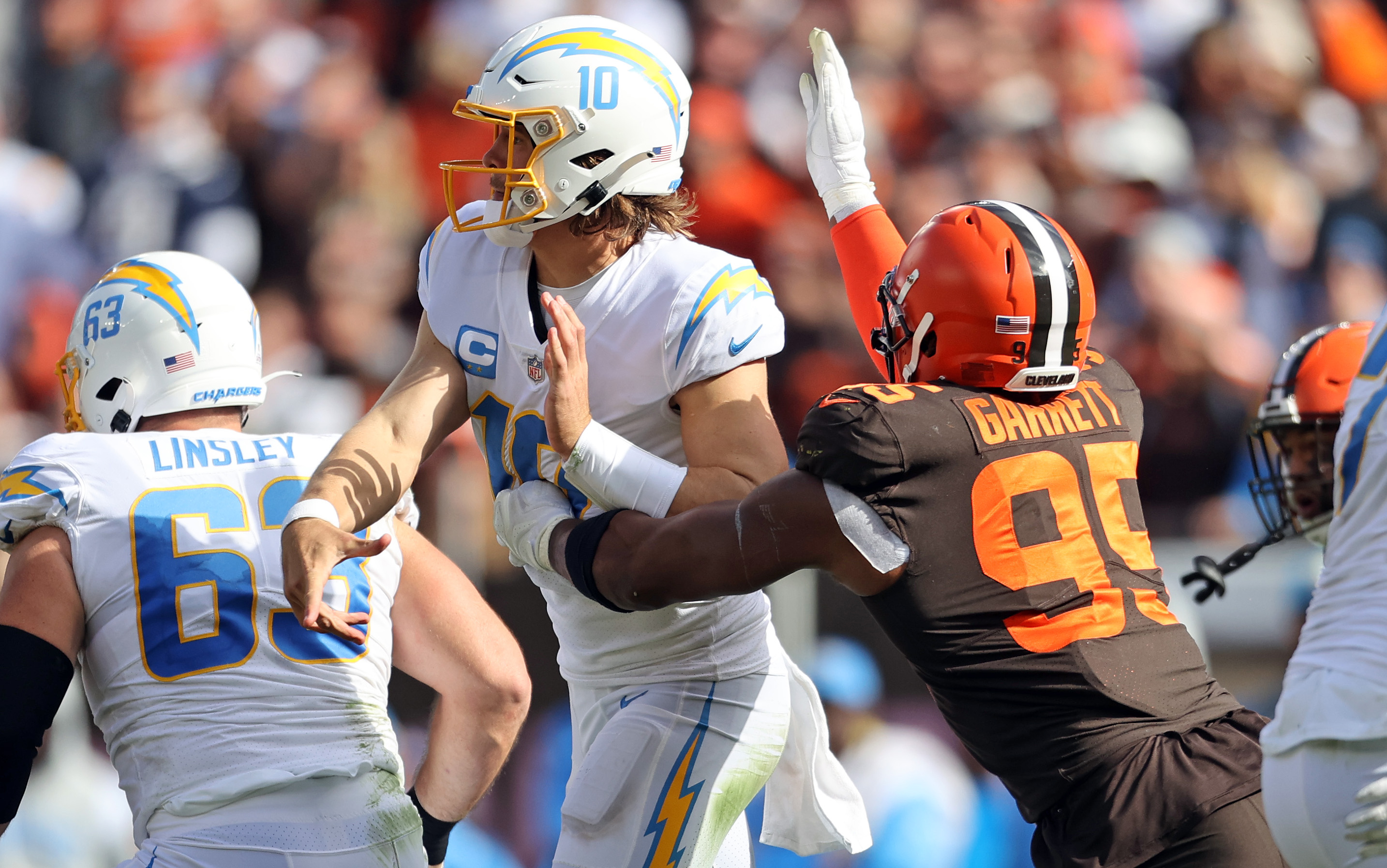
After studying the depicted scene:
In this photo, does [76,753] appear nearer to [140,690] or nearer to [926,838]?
[140,690]

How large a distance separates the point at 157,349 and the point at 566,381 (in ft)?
3.02

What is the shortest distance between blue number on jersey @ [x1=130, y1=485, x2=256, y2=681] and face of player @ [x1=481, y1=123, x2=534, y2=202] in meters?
0.82

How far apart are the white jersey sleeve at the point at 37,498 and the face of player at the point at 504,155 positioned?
946 mm

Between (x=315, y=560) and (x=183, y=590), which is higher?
(x=315, y=560)

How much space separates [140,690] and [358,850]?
19.0 inches

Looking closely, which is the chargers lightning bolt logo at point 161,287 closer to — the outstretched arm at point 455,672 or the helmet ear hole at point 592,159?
the outstretched arm at point 455,672

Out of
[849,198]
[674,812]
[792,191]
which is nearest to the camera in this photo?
[674,812]

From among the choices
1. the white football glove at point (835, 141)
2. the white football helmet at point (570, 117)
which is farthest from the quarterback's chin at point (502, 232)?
the white football glove at point (835, 141)

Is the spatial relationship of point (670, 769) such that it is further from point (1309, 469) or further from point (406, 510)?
point (1309, 469)

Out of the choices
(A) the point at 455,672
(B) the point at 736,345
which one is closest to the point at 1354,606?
(B) the point at 736,345

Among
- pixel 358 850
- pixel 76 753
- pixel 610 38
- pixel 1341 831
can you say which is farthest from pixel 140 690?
pixel 76 753

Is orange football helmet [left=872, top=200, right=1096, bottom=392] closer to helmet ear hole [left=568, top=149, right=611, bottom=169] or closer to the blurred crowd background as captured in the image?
helmet ear hole [left=568, top=149, right=611, bottom=169]

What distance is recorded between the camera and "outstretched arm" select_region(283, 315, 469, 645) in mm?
2248

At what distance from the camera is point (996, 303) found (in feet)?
7.45
